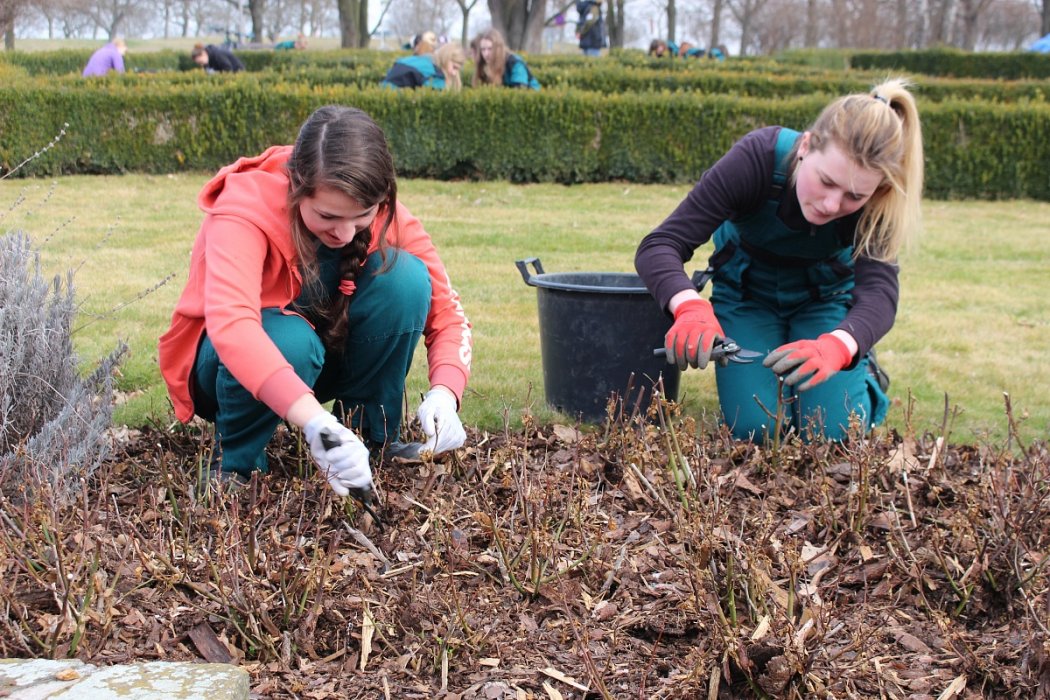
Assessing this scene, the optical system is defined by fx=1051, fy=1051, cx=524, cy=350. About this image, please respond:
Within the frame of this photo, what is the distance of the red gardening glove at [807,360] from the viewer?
2682 millimetres

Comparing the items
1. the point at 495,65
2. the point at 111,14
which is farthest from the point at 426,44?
the point at 111,14

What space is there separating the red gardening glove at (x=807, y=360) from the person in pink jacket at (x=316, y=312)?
0.81 meters

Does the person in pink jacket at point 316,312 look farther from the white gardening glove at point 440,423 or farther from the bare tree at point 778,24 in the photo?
the bare tree at point 778,24

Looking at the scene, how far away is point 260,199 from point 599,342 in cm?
122

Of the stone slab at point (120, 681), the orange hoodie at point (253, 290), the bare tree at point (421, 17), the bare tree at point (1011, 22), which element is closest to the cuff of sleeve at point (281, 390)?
the orange hoodie at point (253, 290)

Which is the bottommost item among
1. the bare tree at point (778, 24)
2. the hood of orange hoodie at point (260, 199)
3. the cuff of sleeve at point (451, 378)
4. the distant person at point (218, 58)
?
the cuff of sleeve at point (451, 378)

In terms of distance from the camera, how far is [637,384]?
3.36 metres

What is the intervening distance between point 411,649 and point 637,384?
157 cm

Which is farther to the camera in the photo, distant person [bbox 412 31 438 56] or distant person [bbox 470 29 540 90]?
distant person [bbox 412 31 438 56]

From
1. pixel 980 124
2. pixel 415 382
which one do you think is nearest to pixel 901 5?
pixel 980 124

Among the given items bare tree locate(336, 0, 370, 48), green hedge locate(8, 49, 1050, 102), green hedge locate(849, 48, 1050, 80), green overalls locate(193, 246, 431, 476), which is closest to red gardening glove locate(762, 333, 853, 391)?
green overalls locate(193, 246, 431, 476)

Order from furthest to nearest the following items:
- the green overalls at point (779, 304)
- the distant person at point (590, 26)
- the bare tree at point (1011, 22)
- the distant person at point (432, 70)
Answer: the bare tree at point (1011, 22)
the distant person at point (590, 26)
the distant person at point (432, 70)
the green overalls at point (779, 304)

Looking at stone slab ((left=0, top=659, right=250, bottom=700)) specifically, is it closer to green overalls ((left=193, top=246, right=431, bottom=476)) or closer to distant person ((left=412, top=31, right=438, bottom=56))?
green overalls ((left=193, top=246, right=431, bottom=476))

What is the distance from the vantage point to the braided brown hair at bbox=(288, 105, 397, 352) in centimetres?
230
